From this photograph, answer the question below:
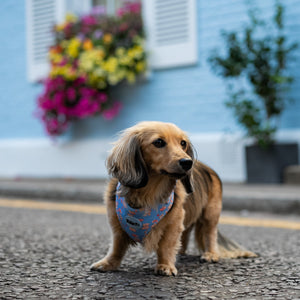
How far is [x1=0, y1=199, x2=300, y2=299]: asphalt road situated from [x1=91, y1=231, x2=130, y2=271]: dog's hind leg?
0.22 feet

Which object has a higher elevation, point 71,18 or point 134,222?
point 71,18

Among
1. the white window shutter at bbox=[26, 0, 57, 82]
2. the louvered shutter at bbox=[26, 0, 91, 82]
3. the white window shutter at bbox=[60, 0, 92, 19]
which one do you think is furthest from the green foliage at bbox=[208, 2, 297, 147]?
the white window shutter at bbox=[26, 0, 57, 82]

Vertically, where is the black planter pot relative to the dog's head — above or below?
below

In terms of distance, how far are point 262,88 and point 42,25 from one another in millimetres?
4744

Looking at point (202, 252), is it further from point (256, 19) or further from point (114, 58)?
point (114, 58)

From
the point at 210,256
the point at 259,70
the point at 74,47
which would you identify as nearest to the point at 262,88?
the point at 259,70

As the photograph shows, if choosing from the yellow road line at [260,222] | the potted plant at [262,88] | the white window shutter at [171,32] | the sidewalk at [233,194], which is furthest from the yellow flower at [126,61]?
the yellow road line at [260,222]

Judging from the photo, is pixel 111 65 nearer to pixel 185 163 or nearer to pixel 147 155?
pixel 147 155

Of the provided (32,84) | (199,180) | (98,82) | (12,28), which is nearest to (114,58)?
(98,82)

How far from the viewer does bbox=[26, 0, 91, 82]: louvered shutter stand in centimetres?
916

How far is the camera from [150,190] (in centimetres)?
261

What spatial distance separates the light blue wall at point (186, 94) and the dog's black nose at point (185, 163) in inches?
194

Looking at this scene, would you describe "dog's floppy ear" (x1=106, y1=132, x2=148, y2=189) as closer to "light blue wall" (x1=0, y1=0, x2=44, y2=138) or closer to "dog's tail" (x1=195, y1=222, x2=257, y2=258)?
"dog's tail" (x1=195, y1=222, x2=257, y2=258)

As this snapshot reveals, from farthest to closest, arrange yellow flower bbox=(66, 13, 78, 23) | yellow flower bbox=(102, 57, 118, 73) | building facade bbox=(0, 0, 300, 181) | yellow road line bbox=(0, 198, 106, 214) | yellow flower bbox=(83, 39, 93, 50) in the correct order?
yellow flower bbox=(66, 13, 78, 23) < yellow flower bbox=(83, 39, 93, 50) < yellow flower bbox=(102, 57, 118, 73) < building facade bbox=(0, 0, 300, 181) < yellow road line bbox=(0, 198, 106, 214)
